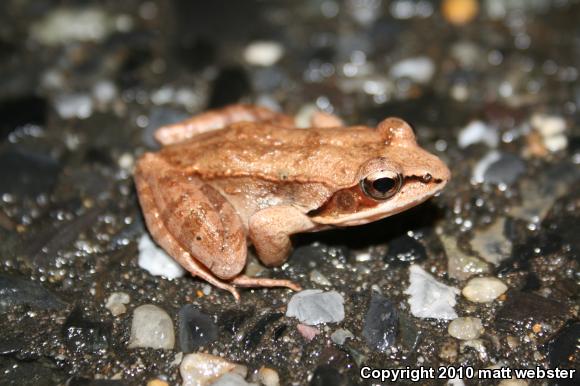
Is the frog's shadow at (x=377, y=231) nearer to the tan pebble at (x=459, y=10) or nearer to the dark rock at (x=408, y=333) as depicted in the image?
the dark rock at (x=408, y=333)

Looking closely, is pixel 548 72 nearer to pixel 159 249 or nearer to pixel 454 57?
pixel 454 57

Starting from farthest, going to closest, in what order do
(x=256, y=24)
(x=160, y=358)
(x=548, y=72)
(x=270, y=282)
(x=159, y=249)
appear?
(x=256, y=24)
(x=548, y=72)
(x=159, y=249)
(x=270, y=282)
(x=160, y=358)

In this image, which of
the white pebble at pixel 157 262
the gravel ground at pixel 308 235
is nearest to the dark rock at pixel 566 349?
the gravel ground at pixel 308 235

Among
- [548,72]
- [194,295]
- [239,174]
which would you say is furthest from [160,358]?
[548,72]

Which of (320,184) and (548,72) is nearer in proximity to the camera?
(320,184)

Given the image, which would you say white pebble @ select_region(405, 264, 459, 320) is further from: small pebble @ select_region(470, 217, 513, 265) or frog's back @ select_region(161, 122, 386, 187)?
frog's back @ select_region(161, 122, 386, 187)

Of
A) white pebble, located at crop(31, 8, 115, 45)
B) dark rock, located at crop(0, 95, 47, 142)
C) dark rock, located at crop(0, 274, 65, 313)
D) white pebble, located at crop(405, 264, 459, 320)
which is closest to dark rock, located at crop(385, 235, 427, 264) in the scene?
white pebble, located at crop(405, 264, 459, 320)
